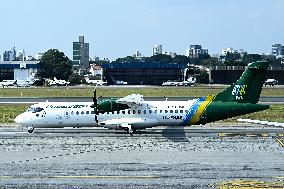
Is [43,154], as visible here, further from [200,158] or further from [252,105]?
[252,105]

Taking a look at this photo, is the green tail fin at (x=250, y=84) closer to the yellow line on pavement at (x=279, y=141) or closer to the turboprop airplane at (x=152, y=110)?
the turboprop airplane at (x=152, y=110)

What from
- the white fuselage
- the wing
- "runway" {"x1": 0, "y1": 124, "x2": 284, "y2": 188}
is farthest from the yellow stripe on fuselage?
the wing

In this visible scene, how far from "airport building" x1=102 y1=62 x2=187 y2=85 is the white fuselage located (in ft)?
462

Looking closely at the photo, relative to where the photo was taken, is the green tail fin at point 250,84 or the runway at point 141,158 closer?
the runway at point 141,158

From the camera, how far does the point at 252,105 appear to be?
140ft

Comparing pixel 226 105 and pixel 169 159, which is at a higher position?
pixel 226 105

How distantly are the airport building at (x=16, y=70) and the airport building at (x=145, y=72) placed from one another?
27837mm

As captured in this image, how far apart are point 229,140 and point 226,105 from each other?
458cm

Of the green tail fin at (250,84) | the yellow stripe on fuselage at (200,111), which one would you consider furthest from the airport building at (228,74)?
the yellow stripe on fuselage at (200,111)

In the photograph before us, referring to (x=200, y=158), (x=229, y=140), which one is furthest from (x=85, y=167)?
(x=229, y=140)

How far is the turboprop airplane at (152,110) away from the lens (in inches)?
1670

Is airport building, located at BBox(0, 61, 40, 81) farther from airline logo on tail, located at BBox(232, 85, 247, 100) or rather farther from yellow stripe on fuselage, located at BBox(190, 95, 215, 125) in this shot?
airline logo on tail, located at BBox(232, 85, 247, 100)

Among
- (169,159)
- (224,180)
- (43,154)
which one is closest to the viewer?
(224,180)

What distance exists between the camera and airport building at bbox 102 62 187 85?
7293 inches
